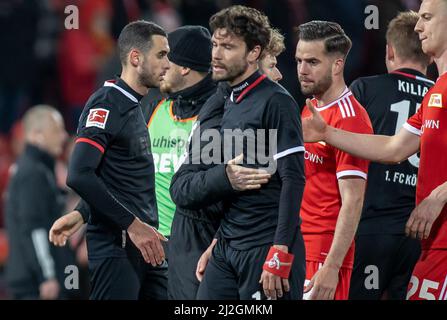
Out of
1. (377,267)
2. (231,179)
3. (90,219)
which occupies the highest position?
(231,179)

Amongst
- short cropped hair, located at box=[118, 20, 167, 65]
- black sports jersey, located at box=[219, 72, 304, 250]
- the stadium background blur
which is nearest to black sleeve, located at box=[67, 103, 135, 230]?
short cropped hair, located at box=[118, 20, 167, 65]

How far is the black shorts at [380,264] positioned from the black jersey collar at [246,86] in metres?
1.53

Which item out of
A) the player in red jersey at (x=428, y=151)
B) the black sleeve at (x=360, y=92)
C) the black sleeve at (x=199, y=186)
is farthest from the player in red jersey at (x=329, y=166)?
the black sleeve at (x=199, y=186)

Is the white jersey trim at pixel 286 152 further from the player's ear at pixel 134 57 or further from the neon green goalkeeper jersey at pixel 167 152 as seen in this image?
the neon green goalkeeper jersey at pixel 167 152

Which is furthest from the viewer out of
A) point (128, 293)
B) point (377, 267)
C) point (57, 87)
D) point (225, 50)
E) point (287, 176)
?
point (57, 87)

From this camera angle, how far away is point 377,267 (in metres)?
5.69

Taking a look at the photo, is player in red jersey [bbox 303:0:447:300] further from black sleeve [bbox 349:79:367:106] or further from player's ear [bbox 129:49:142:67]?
player's ear [bbox 129:49:142:67]

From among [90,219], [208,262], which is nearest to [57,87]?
[90,219]

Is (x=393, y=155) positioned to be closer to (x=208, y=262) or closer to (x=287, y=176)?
(x=287, y=176)

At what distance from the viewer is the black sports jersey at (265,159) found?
14.3 feet

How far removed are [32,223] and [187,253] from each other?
220 cm

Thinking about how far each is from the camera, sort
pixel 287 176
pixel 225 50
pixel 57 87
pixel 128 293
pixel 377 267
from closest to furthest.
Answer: pixel 287 176 → pixel 225 50 → pixel 128 293 → pixel 377 267 → pixel 57 87
